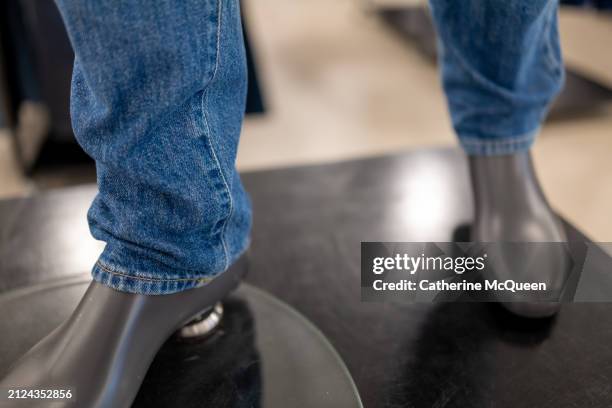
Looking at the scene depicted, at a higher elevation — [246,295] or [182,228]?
[182,228]

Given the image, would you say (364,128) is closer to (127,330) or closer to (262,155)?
(262,155)

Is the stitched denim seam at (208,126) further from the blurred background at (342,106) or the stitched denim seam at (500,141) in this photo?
the blurred background at (342,106)

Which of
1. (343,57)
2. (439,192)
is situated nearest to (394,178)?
(439,192)

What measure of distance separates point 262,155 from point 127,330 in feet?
3.58

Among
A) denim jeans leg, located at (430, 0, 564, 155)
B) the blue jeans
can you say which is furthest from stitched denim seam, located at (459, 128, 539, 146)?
the blue jeans

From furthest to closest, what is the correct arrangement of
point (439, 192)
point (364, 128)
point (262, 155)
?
point (364, 128) → point (262, 155) → point (439, 192)

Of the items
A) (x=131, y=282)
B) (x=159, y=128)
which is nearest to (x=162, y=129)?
(x=159, y=128)

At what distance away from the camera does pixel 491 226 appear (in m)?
0.60

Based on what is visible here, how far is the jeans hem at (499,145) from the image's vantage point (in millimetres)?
604

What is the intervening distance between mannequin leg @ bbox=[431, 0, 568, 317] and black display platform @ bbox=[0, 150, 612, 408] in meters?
0.05

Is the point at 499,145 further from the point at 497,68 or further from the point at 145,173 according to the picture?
the point at 145,173

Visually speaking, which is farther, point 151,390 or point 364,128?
point 364,128

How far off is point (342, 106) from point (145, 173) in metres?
1.45

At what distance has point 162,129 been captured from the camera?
1.27ft
